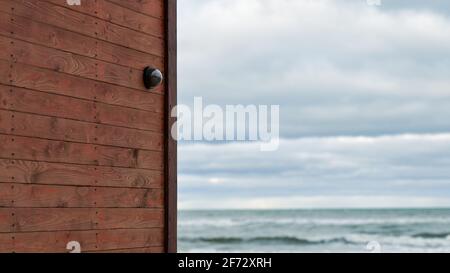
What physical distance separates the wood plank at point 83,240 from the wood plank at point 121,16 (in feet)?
5.22

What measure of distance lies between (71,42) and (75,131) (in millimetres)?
628

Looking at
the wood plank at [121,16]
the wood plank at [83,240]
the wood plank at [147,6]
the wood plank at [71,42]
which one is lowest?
the wood plank at [83,240]

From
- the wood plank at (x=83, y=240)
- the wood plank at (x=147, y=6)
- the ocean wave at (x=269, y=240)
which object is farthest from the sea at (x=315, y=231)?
the wood plank at (x=147, y=6)

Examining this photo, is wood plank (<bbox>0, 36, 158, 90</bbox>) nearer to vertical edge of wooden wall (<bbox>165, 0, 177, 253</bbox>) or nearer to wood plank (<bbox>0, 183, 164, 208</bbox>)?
vertical edge of wooden wall (<bbox>165, 0, 177, 253</bbox>)

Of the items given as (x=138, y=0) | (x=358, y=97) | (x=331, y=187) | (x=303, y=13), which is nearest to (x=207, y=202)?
(x=331, y=187)

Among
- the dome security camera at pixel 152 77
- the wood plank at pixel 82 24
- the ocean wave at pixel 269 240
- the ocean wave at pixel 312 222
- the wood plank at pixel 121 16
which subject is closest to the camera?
the wood plank at pixel 82 24

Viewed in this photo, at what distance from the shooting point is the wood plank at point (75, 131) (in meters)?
4.46

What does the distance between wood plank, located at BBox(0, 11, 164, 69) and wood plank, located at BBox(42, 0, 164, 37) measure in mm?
187

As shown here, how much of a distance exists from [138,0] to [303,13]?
2853cm

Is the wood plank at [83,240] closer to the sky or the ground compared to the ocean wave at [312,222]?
closer to the sky

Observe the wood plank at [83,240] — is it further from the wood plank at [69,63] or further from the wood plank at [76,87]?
the wood plank at [69,63]

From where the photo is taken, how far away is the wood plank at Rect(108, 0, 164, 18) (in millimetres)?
5551

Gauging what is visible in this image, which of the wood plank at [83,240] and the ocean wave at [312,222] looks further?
the ocean wave at [312,222]

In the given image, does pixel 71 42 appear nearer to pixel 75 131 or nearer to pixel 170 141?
pixel 75 131
